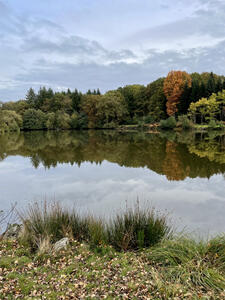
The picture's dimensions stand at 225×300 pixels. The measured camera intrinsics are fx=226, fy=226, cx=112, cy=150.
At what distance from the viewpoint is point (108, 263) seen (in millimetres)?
4605

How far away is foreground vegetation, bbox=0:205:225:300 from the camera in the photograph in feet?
12.0

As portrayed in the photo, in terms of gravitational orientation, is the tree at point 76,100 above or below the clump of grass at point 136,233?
above

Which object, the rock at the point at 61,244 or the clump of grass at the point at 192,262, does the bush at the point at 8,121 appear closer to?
the rock at the point at 61,244

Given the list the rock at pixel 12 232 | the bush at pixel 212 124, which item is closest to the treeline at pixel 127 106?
the bush at pixel 212 124

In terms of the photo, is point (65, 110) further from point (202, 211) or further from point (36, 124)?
point (202, 211)

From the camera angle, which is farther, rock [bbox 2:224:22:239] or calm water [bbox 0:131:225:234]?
calm water [bbox 0:131:225:234]

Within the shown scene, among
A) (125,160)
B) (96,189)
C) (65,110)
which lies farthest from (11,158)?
(65,110)

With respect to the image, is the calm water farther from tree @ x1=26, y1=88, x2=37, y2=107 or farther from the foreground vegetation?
tree @ x1=26, y1=88, x2=37, y2=107

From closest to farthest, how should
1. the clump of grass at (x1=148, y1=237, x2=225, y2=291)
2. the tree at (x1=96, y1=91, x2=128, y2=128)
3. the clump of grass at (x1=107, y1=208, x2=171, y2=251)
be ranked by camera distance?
the clump of grass at (x1=148, y1=237, x2=225, y2=291), the clump of grass at (x1=107, y1=208, x2=171, y2=251), the tree at (x1=96, y1=91, x2=128, y2=128)

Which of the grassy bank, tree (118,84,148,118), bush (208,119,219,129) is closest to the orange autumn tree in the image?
tree (118,84,148,118)

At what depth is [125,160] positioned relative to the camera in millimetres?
18219

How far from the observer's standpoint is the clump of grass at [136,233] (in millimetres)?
5328

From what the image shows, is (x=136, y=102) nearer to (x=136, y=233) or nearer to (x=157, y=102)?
(x=157, y=102)

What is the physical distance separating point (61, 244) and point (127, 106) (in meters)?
66.5
